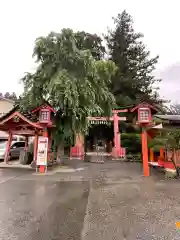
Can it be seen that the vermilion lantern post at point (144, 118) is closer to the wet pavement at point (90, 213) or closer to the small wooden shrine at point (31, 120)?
the wet pavement at point (90, 213)

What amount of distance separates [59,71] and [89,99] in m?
2.65

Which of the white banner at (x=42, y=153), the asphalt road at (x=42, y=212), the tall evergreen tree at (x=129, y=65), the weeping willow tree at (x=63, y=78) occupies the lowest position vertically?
the asphalt road at (x=42, y=212)

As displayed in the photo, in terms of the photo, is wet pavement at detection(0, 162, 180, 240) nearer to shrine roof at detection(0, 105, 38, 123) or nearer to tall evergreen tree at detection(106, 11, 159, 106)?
shrine roof at detection(0, 105, 38, 123)

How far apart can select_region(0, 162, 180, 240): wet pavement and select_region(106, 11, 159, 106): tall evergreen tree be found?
Answer: 1765 centimetres

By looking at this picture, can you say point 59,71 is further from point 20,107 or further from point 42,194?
point 42,194

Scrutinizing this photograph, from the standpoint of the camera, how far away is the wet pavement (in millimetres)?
3109

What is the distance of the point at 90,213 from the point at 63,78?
854 cm

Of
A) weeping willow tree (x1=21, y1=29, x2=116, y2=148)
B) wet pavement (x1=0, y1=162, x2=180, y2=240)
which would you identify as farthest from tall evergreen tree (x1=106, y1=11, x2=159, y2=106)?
wet pavement (x1=0, y1=162, x2=180, y2=240)

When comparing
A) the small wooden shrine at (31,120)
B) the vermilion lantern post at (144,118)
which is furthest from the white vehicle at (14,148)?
the vermilion lantern post at (144,118)

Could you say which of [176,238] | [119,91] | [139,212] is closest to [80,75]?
[139,212]

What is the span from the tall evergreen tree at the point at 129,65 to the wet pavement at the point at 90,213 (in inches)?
695

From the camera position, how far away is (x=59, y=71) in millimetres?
11383

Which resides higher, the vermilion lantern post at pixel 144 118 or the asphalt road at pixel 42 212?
the vermilion lantern post at pixel 144 118

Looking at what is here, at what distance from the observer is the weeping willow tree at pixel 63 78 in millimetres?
11422
